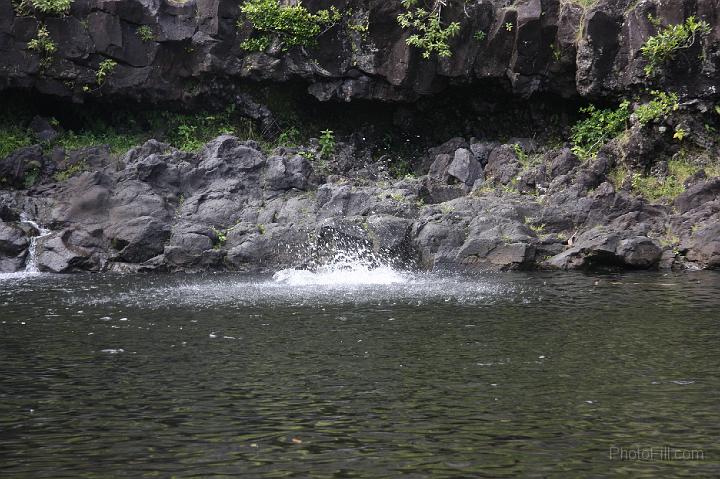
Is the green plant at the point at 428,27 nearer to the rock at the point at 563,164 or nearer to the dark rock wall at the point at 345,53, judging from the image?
the dark rock wall at the point at 345,53

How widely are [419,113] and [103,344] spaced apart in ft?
73.7

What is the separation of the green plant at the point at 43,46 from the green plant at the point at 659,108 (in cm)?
2112

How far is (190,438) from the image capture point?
7.51 m

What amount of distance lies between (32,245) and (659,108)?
68.8 feet

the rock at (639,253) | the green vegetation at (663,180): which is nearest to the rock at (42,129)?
the green vegetation at (663,180)

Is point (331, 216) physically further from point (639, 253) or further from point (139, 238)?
point (639, 253)

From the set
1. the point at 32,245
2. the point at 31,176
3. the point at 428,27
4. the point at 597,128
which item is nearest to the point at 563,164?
the point at 597,128

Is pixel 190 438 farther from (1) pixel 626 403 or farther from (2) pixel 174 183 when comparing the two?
(2) pixel 174 183

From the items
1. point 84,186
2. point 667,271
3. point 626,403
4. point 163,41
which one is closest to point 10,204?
point 84,186

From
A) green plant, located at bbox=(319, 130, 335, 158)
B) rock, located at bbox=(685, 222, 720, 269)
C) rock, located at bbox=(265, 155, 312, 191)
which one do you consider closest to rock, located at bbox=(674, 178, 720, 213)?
rock, located at bbox=(685, 222, 720, 269)

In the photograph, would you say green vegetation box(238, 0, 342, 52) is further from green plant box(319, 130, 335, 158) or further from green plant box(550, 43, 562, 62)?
green plant box(550, 43, 562, 62)

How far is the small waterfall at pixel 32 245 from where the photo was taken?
2328cm

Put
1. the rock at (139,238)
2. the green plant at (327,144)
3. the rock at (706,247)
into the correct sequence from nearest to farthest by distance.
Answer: the rock at (706,247)
the rock at (139,238)
the green plant at (327,144)

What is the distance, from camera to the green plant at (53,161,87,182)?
89.8 feet
